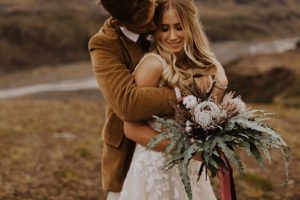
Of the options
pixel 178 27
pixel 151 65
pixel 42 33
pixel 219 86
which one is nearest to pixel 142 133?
pixel 151 65


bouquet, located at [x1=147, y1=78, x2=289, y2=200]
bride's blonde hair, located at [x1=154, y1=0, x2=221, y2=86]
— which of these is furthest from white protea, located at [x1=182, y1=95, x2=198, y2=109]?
bride's blonde hair, located at [x1=154, y1=0, x2=221, y2=86]

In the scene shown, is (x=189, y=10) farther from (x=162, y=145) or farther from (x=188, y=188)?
(x=188, y=188)

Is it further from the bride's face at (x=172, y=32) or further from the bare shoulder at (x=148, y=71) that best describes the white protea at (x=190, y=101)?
the bride's face at (x=172, y=32)

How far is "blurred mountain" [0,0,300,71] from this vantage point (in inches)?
1794

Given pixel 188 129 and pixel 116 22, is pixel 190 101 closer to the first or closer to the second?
pixel 188 129

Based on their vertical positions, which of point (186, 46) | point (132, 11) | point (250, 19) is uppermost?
point (132, 11)

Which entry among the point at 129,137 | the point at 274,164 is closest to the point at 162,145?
the point at 129,137

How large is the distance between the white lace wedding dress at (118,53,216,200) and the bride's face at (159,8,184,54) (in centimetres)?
60

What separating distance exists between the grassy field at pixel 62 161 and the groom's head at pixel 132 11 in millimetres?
3909

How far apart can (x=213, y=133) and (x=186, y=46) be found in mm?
600

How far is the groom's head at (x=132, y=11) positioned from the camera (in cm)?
296

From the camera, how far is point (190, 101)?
2850 mm

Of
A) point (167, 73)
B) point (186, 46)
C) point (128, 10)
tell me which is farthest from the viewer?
point (186, 46)

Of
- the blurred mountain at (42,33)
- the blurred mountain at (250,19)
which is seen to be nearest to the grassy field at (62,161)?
the blurred mountain at (42,33)
